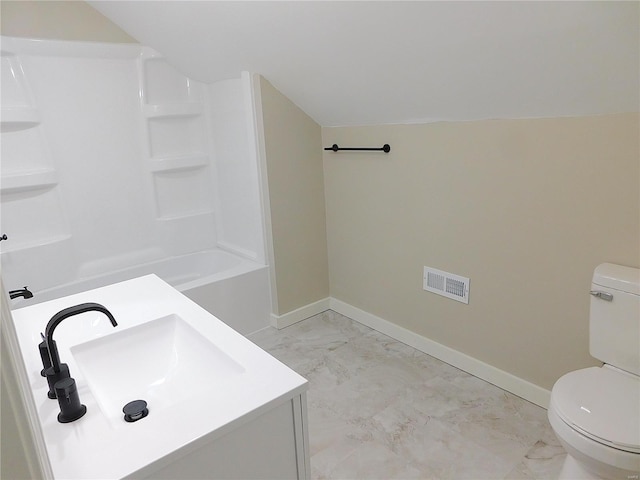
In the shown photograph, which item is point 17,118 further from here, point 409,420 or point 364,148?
point 409,420

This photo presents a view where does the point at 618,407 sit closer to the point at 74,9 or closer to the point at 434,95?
the point at 434,95

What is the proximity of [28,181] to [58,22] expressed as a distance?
0.92m

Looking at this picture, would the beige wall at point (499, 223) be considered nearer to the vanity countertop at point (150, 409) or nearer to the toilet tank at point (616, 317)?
the toilet tank at point (616, 317)

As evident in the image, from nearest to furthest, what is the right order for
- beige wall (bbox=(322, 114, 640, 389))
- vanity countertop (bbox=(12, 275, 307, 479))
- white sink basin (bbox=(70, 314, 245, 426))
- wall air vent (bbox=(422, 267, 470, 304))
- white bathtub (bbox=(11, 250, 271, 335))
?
vanity countertop (bbox=(12, 275, 307, 479)) → white sink basin (bbox=(70, 314, 245, 426)) → beige wall (bbox=(322, 114, 640, 389)) → wall air vent (bbox=(422, 267, 470, 304)) → white bathtub (bbox=(11, 250, 271, 335))

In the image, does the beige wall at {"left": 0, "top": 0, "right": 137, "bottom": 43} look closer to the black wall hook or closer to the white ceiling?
the white ceiling

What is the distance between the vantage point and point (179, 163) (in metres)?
3.15

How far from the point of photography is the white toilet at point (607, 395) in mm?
1360

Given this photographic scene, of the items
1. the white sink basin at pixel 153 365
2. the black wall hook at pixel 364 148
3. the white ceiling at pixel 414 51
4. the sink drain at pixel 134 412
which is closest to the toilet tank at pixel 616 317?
the white ceiling at pixel 414 51

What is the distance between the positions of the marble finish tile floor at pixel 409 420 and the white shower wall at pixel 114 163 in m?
0.91

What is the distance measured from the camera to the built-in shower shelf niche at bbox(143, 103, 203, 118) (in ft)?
9.80

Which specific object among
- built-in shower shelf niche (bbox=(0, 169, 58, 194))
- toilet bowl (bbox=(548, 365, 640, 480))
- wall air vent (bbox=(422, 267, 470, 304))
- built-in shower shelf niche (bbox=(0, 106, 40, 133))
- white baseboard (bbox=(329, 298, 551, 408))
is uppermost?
built-in shower shelf niche (bbox=(0, 106, 40, 133))

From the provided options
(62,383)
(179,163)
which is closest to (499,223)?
(62,383)

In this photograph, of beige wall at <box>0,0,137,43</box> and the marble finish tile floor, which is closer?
the marble finish tile floor

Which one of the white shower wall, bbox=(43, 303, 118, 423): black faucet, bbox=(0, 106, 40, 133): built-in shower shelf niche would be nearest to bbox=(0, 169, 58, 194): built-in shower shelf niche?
the white shower wall
